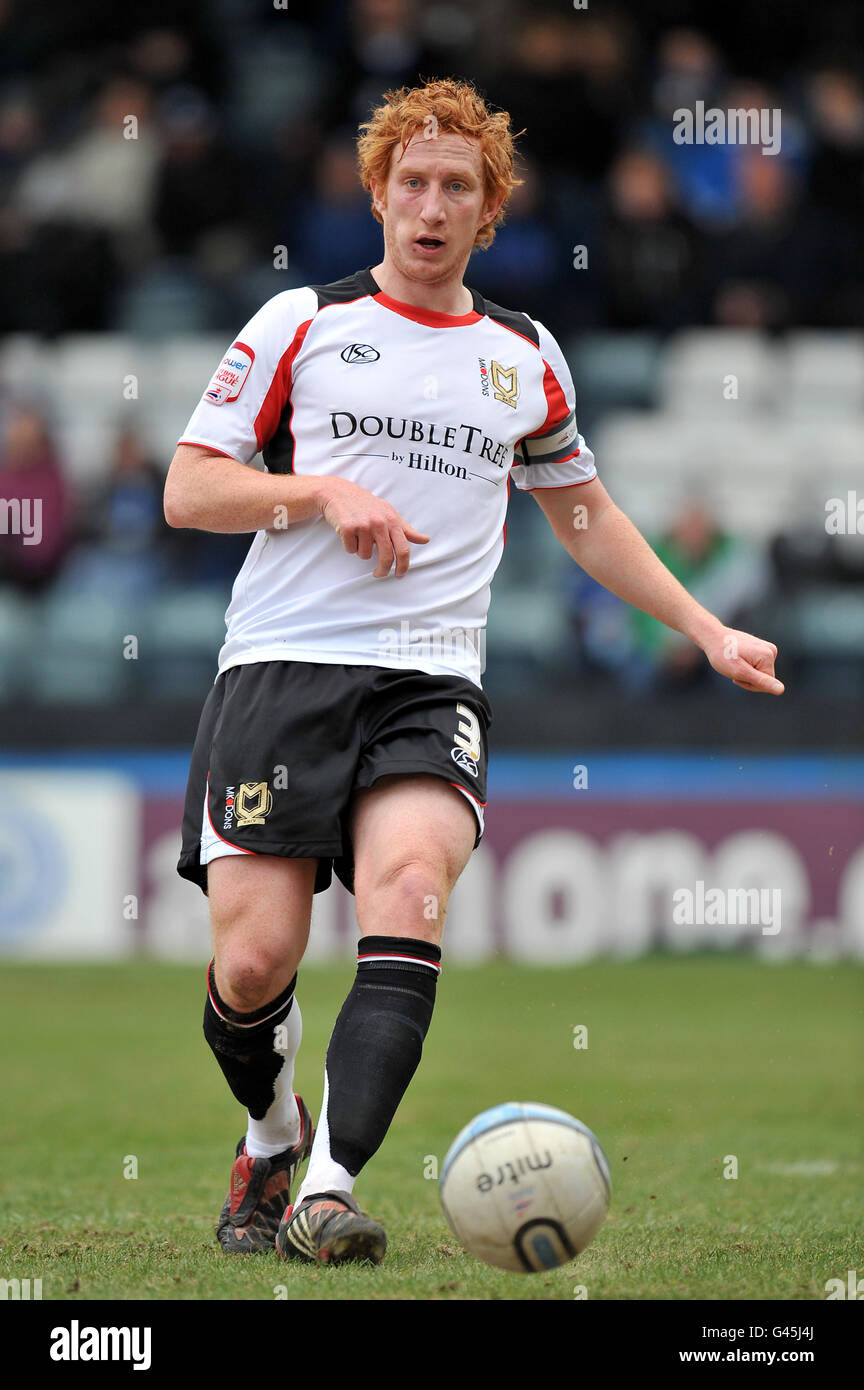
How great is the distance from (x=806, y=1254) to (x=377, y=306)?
7.70ft

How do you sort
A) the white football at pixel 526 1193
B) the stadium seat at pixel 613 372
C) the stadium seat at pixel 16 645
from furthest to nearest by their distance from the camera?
the stadium seat at pixel 613 372 → the stadium seat at pixel 16 645 → the white football at pixel 526 1193

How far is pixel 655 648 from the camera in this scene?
1179 cm

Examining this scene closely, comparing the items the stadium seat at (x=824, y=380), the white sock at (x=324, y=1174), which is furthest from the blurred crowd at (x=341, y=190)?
the white sock at (x=324, y=1174)

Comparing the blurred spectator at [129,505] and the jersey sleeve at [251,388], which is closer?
the jersey sleeve at [251,388]

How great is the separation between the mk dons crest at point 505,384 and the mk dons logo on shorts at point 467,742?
2.47 feet

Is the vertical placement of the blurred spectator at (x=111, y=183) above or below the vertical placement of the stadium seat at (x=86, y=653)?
above

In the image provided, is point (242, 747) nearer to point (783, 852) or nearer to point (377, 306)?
point (377, 306)

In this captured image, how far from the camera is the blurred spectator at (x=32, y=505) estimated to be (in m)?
12.9

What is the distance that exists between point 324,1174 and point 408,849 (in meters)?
0.69

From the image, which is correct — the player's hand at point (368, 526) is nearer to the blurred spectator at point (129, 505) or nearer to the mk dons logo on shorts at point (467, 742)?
the mk dons logo on shorts at point (467, 742)

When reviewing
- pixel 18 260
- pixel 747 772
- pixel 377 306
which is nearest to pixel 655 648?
pixel 747 772

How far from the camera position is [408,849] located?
13.3ft

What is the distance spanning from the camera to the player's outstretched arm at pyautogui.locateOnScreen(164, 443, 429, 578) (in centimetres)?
405
